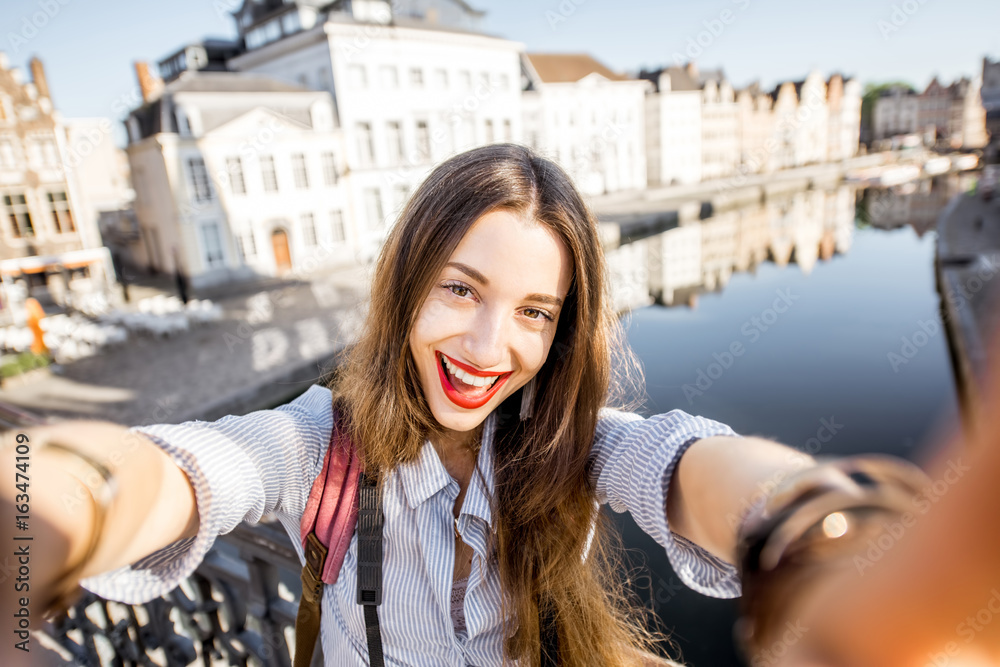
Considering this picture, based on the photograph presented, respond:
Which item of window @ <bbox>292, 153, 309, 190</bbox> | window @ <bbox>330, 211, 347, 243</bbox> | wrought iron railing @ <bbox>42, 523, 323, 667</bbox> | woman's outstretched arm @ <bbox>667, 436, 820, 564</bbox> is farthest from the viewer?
window @ <bbox>330, 211, 347, 243</bbox>

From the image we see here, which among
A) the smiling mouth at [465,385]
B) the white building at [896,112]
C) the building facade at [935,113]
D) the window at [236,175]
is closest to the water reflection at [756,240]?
the smiling mouth at [465,385]

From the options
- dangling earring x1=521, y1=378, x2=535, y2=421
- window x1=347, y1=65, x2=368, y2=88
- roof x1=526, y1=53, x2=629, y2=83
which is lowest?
dangling earring x1=521, y1=378, x2=535, y2=421

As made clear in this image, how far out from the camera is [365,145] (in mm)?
22406

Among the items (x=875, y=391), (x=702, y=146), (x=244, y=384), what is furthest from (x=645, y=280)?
(x=702, y=146)

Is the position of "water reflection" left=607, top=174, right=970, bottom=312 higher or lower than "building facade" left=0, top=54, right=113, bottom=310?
lower

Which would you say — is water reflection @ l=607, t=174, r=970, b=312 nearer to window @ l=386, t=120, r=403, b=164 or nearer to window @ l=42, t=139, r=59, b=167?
window @ l=386, t=120, r=403, b=164

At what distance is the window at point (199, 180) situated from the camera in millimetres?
18469

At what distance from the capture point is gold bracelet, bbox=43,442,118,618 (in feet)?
2.30

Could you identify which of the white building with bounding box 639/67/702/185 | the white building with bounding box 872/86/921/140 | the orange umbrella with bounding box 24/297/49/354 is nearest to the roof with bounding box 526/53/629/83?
the white building with bounding box 639/67/702/185

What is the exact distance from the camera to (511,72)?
Result: 27.7m

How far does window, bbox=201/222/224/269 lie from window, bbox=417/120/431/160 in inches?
363

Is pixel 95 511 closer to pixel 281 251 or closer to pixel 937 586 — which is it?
pixel 937 586
